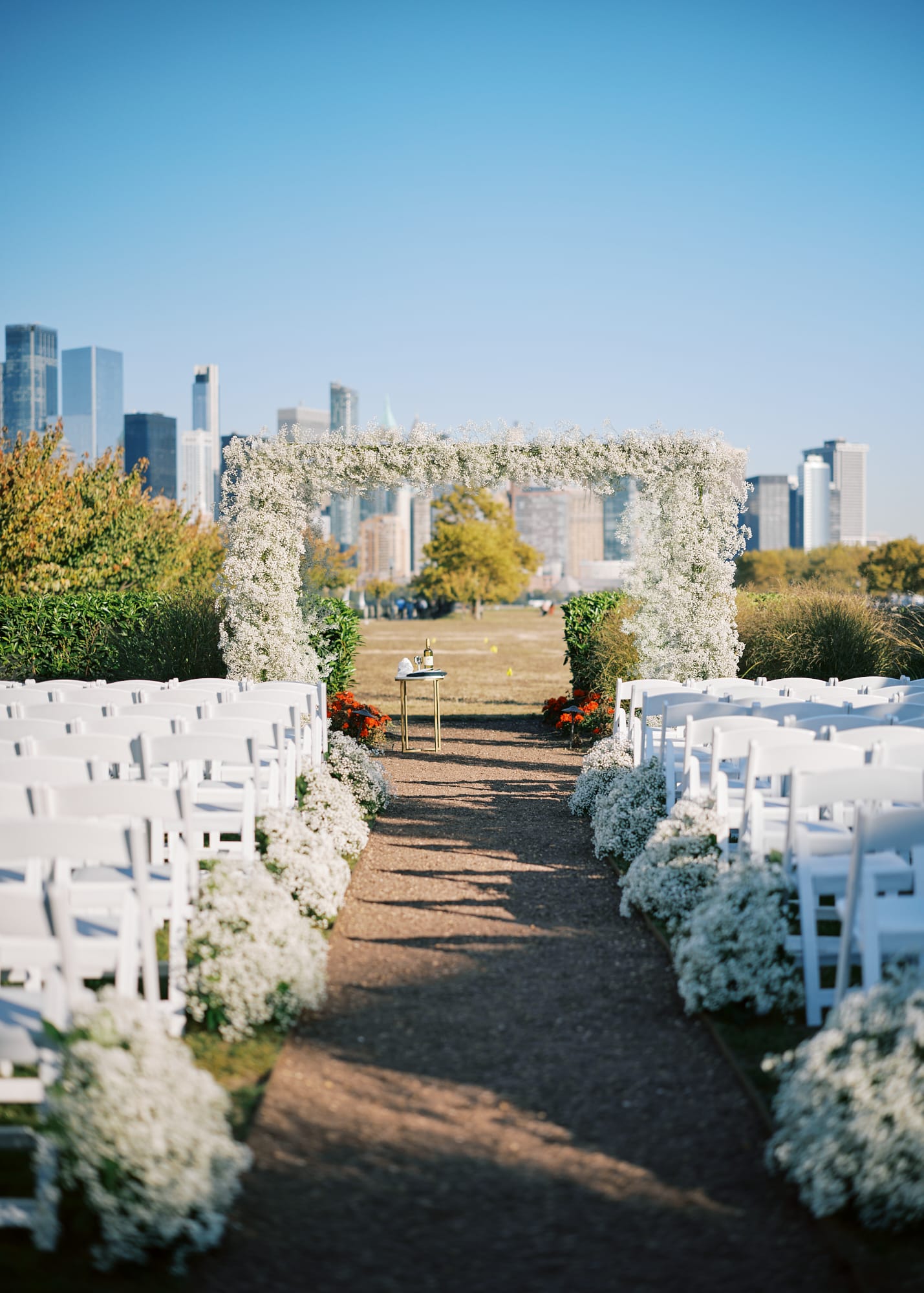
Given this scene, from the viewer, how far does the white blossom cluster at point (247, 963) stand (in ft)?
14.2

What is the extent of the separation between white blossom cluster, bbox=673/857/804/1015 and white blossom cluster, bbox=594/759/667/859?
2608 millimetres

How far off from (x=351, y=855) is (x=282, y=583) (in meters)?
5.22

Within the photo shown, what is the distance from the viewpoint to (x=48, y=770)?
5.08 metres

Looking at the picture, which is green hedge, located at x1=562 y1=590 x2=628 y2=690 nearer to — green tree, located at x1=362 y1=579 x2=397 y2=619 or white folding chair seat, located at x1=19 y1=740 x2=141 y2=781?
white folding chair seat, located at x1=19 y1=740 x2=141 y2=781

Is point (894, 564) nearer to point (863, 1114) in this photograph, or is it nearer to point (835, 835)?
point (835, 835)

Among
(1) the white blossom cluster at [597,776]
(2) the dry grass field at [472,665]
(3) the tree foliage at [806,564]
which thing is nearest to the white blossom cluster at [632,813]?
(1) the white blossom cluster at [597,776]

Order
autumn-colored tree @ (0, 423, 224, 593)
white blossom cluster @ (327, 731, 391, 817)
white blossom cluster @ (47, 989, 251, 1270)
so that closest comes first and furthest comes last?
white blossom cluster @ (47, 989, 251, 1270) < white blossom cluster @ (327, 731, 391, 817) < autumn-colored tree @ (0, 423, 224, 593)

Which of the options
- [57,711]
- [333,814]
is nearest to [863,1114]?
[333,814]

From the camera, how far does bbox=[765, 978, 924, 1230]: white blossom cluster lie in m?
2.88

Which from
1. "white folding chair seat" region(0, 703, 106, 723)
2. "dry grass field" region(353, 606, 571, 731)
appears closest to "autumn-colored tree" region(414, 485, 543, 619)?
"dry grass field" region(353, 606, 571, 731)

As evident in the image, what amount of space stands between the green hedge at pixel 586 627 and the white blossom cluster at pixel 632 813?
7.43m

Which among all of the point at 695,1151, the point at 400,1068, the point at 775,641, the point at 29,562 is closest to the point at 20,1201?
the point at 400,1068

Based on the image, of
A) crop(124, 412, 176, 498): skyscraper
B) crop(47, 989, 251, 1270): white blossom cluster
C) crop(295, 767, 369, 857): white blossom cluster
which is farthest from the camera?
crop(124, 412, 176, 498): skyscraper

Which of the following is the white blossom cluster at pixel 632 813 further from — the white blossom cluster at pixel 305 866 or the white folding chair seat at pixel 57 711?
the white folding chair seat at pixel 57 711
